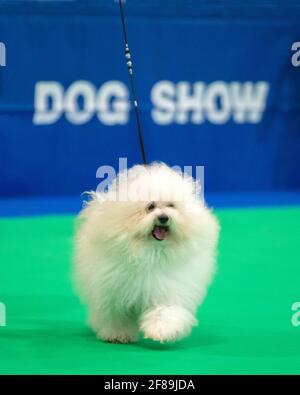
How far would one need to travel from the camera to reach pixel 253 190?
31.2ft

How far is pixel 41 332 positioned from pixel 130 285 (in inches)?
26.5

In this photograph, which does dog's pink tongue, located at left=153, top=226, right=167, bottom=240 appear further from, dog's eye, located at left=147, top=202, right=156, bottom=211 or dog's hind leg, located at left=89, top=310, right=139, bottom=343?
dog's hind leg, located at left=89, top=310, right=139, bottom=343

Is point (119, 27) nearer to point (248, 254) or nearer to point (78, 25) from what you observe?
point (78, 25)

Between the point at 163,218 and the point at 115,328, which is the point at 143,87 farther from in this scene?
the point at 163,218

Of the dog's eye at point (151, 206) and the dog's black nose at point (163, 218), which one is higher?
the dog's eye at point (151, 206)

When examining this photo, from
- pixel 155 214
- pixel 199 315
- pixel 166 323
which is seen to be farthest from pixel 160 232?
pixel 199 315

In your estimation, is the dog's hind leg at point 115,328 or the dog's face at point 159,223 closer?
the dog's face at point 159,223

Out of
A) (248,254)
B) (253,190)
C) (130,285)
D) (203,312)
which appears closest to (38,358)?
(130,285)

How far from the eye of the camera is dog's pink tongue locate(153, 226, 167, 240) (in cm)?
448

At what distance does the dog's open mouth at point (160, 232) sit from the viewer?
14.7 ft

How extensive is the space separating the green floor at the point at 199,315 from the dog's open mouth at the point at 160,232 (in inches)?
21.6

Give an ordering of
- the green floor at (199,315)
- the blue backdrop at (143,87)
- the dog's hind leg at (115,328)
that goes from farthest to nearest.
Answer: the blue backdrop at (143,87) < the dog's hind leg at (115,328) < the green floor at (199,315)

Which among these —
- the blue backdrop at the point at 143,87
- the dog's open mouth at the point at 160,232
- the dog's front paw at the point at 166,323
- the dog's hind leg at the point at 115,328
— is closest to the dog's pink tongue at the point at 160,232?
the dog's open mouth at the point at 160,232

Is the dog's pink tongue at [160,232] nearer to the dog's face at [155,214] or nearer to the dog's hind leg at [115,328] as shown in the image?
the dog's face at [155,214]
